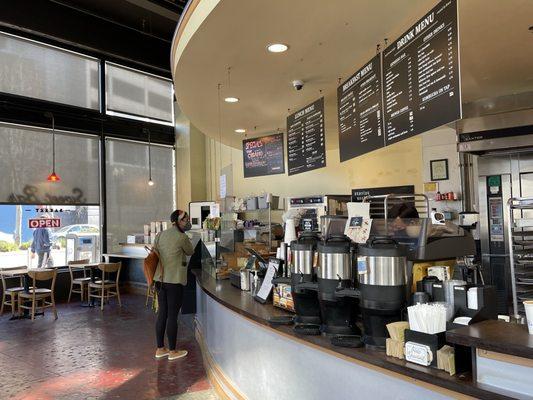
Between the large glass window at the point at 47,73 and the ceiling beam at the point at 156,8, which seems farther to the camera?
the ceiling beam at the point at 156,8

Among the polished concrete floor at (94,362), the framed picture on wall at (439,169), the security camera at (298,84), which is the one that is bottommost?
the polished concrete floor at (94,362)

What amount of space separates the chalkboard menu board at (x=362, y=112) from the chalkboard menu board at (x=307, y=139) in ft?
2.16

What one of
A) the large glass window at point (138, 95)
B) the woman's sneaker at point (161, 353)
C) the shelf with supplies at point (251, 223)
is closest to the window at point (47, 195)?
the large glass window at point (138, 95)

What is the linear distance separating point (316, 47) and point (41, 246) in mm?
7589

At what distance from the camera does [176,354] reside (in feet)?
15.7

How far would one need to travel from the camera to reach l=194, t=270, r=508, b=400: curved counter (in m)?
1.71

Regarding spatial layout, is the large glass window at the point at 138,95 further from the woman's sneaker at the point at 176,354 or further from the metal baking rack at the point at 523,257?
the metal baking rack at the point at 523,257

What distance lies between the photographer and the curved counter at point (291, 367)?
5.60 ft

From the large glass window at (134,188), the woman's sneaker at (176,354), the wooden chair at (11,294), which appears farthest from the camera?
the large glass window at (134,188)

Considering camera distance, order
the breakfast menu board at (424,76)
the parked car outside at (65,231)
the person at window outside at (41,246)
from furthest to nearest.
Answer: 1. the parked car outside at (65,231)
2. the person at window outside at (41,246)
3. the breakfast menu board at (424,76)

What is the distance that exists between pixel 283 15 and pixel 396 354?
87.7 inches

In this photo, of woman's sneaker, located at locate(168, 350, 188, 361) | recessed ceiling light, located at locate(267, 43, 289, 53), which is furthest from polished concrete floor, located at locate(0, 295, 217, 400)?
recessed ceiling light, located at locate(267, 43, 289, 53)

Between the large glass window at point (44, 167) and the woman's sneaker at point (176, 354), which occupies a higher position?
the large glass window at point (44, 167)

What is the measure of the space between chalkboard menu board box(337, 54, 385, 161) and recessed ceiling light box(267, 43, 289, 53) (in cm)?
63
